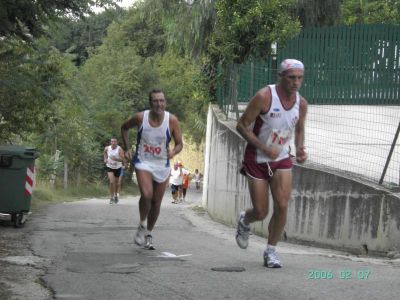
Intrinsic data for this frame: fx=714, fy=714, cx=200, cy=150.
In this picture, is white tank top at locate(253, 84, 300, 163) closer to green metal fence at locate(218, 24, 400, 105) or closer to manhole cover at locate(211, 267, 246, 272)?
manhole cover at locate(211, 267, 246, 272)

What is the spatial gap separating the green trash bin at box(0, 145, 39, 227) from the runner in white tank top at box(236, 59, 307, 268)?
20.0ft

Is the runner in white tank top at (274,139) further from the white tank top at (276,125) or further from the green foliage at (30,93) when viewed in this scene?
the green foliage at (30,93)

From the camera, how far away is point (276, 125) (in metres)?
6.88

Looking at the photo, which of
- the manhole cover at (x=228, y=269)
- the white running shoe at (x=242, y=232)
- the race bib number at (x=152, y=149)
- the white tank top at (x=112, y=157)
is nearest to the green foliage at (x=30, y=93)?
the race bib number at (x=152, y=149)

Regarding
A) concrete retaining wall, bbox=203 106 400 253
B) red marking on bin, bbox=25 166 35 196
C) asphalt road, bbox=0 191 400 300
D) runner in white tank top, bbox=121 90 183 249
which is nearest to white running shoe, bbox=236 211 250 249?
asphalt road, bbox=0 191 400 300

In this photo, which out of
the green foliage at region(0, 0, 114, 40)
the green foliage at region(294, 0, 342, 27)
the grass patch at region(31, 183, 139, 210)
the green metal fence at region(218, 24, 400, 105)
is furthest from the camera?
the grass patch at region(31, 183, 139, 210)

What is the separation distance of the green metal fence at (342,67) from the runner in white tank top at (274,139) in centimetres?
665

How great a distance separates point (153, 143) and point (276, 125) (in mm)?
2185

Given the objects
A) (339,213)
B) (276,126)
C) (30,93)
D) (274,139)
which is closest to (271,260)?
(274,139)

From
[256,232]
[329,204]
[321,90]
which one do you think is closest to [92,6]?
[329,204]

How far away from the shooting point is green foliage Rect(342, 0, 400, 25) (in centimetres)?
3334

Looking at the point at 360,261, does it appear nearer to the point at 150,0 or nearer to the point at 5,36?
the point at 5,36

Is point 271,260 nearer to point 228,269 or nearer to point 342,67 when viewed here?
point 228,269

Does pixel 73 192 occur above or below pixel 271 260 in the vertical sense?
below
